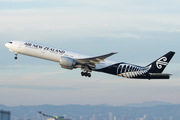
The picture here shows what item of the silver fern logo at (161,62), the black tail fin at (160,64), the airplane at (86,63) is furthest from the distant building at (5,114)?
the silver fern logo at (161,62)

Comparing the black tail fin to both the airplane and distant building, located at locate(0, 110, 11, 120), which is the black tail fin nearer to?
the airplane

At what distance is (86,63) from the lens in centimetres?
5306

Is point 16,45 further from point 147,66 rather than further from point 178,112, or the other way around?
point 178,112

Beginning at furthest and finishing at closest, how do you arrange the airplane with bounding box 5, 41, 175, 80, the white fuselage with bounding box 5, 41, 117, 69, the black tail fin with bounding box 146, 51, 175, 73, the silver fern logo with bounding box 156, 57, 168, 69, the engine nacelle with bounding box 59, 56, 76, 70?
the silver fern logo with bounding box 156, 57, 168, 69 → the black tail fin with bounding box 146, 51, 175, 73 → the white fuselage with bounding box 5, 41, 117, 69 → the airplane with bounding box 5, 41, 175, 80 → the engine nacelle with bounding box 59, 56, 76, 70

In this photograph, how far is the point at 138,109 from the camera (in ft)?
330

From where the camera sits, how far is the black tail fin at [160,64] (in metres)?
55.6

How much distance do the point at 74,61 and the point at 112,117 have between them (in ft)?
141

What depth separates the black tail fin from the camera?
182ft

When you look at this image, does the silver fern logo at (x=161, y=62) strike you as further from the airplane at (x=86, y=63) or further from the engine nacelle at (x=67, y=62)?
the engine nacelle at (x=67, y=62)

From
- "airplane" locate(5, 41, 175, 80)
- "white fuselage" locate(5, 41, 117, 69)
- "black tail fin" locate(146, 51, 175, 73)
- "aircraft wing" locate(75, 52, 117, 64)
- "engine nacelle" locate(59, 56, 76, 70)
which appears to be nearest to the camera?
"aircraft wing" locate(75, 52, 117, 64)

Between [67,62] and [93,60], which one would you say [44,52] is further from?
[93,60]

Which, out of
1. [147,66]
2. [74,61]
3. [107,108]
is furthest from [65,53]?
[107,108]

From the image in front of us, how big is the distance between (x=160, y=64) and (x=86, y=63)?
1496 centimetres

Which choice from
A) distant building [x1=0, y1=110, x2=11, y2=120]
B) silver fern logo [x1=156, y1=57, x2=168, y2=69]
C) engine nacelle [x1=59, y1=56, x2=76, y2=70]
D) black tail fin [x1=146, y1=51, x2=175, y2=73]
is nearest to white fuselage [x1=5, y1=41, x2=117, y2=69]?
engine nacelle [x1=59, y1=56, x2=76, y2=70]
